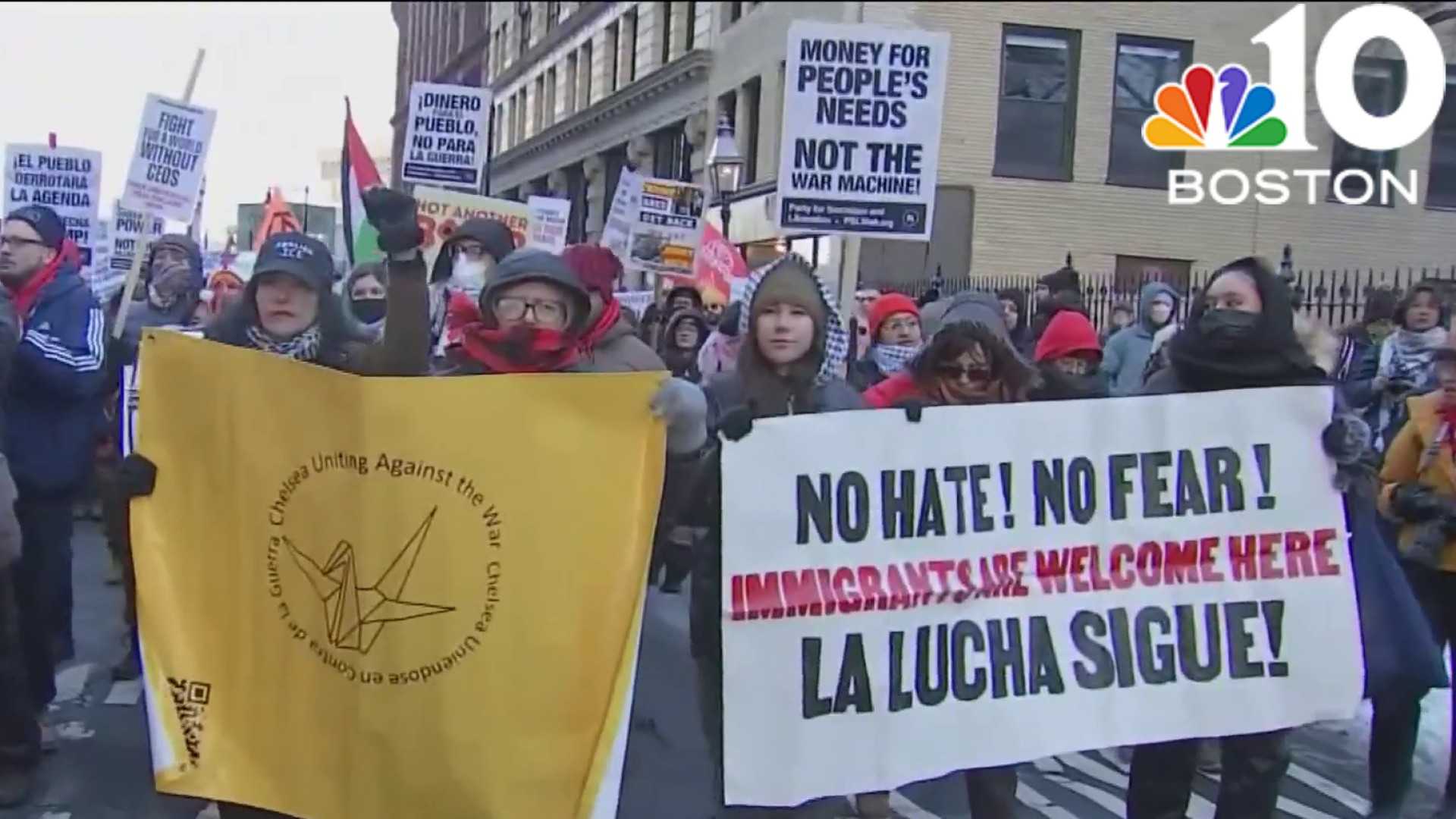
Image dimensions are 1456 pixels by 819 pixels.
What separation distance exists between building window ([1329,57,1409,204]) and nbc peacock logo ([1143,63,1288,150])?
86 centimetres

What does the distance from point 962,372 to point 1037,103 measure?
19380mm

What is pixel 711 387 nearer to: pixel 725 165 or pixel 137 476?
pixel 137 476

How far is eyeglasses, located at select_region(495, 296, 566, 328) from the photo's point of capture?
3871mm

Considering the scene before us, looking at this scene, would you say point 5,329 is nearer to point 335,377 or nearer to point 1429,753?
point 335,377

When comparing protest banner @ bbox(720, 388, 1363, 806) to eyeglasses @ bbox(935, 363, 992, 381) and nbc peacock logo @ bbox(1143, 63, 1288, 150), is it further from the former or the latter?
nbc peacock logo @ bbox(1143, 63, 1288, 150)

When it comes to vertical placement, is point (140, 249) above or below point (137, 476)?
above

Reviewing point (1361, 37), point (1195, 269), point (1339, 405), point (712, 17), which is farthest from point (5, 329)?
point (712, 17)

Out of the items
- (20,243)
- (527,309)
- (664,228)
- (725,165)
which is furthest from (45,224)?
(725,165)

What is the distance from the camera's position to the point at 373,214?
3.70 m

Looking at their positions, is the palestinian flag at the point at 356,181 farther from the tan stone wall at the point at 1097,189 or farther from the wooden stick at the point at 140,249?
the tan stone wall at the point at 1097,189

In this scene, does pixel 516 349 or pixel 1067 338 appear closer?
pixel 516 349

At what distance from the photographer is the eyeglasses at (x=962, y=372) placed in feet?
13.2

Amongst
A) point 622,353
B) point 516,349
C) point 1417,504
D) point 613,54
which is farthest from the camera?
point 613,54

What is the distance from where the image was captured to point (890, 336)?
8.02m
